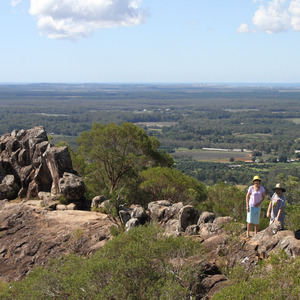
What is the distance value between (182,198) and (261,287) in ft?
53.2

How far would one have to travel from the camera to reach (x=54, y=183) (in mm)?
27766

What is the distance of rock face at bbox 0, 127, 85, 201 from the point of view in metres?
26.4

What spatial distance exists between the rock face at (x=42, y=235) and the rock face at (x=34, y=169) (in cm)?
223

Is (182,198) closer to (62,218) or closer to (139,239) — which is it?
(62,218)

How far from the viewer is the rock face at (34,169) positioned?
26.4 metres

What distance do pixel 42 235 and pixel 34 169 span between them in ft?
27.3

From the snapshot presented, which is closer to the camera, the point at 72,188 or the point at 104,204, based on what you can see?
the point at 104,204

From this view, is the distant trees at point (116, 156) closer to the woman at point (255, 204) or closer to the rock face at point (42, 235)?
the rock face at point (42, 235)

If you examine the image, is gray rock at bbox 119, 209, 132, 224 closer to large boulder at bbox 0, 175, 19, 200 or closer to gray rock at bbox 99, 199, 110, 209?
gray rock at bbox 99, 199, 110, 209

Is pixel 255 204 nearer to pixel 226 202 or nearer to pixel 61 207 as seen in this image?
pixel 226 202

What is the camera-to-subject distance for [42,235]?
22.6 metres

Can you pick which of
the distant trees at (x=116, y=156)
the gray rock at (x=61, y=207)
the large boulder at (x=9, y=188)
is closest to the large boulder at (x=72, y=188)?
the gray rock at (x=61, y=207)

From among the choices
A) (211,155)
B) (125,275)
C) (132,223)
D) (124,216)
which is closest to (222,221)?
(132,223)

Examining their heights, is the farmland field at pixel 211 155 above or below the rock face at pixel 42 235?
below
